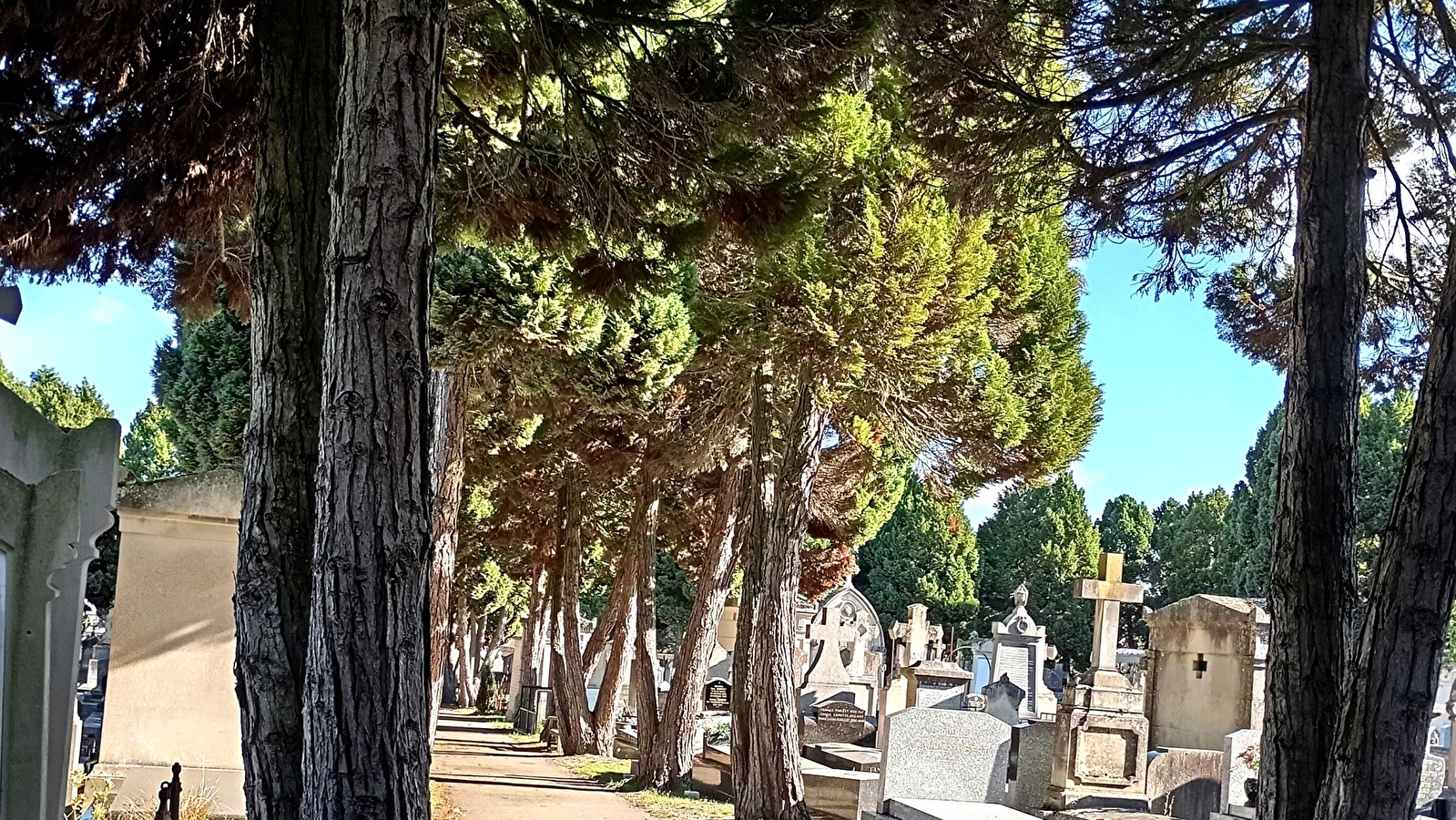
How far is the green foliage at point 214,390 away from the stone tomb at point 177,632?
20.1 feet

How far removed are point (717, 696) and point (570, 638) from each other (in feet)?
15.6

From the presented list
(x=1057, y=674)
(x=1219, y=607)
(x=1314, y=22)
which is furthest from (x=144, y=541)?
(x=1057, y=674)

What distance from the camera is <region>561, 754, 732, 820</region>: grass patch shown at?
42.9 ft

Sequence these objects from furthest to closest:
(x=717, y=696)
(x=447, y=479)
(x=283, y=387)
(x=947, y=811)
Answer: (x=717, y=696)
(x=447, y=479)
(x=947, y=811)
(x=283, y=387)

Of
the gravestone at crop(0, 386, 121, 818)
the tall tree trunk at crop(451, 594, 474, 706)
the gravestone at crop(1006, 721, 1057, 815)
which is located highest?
the gravestone at crop(0, 386, 121, 818)

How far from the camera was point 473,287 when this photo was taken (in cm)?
1109

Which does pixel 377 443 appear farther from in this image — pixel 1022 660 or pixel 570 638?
pixel 1022 660

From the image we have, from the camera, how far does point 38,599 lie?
354 centimetres

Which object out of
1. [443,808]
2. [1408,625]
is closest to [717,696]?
[443,808]

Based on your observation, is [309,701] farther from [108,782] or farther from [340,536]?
[108,782]

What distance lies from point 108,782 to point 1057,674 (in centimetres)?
2989

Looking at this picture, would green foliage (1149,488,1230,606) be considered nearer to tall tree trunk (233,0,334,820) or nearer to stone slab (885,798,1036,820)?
stone slab (885,798,1036,820)

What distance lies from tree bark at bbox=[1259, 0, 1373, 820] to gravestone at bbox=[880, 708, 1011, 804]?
6468 mm

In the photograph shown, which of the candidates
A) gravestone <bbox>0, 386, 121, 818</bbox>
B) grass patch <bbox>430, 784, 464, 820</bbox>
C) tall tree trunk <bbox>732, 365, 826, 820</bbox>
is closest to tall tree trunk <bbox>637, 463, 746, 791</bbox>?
grass patch <bbox>430, 784, 464, 820</bbox>
